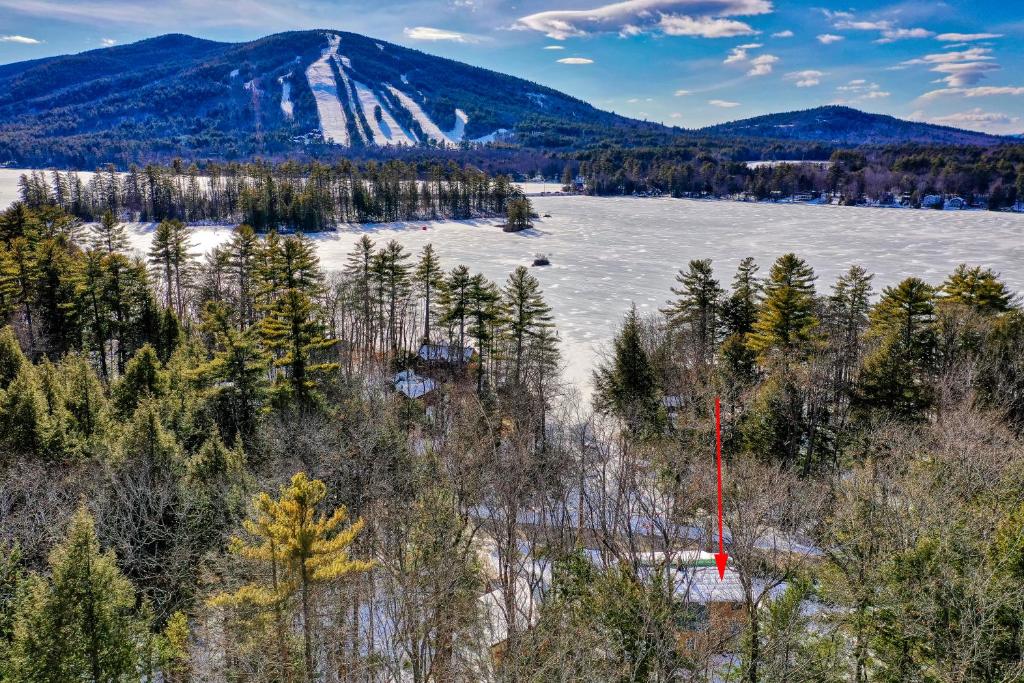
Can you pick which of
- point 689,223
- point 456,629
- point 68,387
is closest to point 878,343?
point 456,629

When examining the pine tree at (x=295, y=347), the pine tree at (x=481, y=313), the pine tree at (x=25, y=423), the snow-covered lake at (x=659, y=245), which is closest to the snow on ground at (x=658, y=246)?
the snow-covered lake at (x=659, y=245)

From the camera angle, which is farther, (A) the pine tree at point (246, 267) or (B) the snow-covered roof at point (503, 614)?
(A) the pine tree at point (246, 267)

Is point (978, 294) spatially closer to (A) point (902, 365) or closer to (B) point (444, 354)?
(A) point (902, 365)

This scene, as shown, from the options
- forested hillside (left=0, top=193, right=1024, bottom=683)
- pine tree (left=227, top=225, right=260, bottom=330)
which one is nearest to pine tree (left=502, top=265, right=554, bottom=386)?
forested hillside (left=0, top=193, right=1024, bottom=683)

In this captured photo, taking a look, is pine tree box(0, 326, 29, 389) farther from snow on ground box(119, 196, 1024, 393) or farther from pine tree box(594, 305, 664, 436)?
snow on ground box(119, 196, 1024, 393)

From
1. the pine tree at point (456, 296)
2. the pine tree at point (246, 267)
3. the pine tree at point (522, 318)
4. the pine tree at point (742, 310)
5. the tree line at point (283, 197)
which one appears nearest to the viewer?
the pine tree at point (522, 318)

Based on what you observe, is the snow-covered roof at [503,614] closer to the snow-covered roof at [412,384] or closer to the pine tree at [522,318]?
the pine tree at [522,318]
